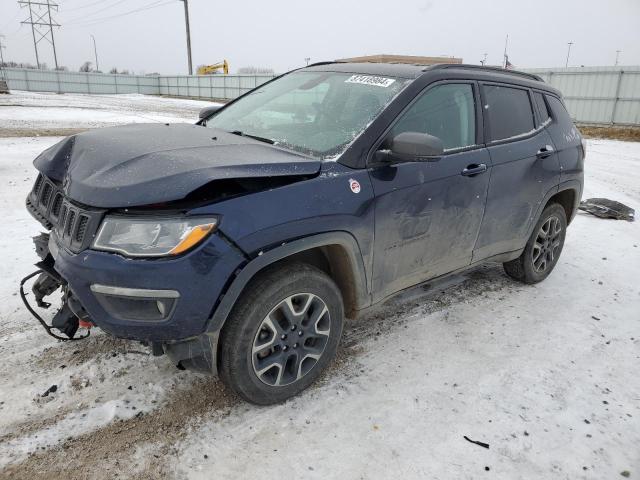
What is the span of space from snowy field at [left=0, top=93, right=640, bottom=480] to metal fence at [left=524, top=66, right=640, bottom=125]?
69.4ft

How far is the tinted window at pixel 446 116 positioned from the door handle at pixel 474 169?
161mm

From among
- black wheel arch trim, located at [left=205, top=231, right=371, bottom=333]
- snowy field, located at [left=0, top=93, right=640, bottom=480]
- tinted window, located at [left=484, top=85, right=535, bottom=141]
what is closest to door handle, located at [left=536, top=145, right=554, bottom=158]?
tinted window, located at [left=484, top=85, right=535, bottom=141]

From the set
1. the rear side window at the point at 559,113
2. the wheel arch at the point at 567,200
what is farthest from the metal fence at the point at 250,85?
the wheel arch at the point at 567,200

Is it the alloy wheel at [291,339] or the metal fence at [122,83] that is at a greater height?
the metal fence at [122,83]

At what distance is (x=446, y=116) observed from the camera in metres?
3.19

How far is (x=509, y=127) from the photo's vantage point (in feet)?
12.1

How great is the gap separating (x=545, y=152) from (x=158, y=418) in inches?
139

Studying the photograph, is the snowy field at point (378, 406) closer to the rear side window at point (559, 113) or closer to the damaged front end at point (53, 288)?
the damaged front end at point (53, 288)

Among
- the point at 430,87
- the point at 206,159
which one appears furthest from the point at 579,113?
the point at 206,159

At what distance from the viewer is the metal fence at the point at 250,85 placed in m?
20.9

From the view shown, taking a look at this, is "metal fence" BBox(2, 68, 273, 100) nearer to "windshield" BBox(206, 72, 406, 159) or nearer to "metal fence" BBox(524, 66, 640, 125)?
"metal fence" BBox(524, 66, 640, 125)

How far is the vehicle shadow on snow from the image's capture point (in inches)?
85.4

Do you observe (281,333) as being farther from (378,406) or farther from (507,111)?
(507,111)

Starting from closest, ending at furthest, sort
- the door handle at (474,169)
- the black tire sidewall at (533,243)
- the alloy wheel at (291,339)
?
the alloy wheel at (291,339)
the door handle at (474,169)
the black tire sidewall at (533,243)
